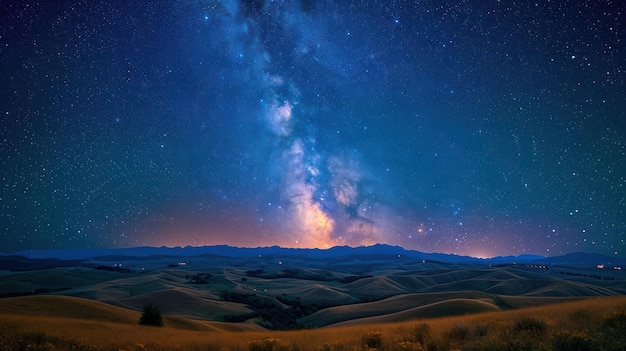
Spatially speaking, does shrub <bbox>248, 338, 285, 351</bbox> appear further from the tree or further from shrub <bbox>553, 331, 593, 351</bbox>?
the tree

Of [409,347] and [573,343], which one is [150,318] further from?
[573,343]

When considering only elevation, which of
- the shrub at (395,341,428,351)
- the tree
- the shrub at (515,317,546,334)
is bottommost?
the tree

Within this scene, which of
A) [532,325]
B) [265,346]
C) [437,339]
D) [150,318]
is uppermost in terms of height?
[532,325]

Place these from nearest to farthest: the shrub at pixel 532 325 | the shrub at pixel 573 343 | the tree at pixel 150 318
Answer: the shrub at pixel 573 343, the shrub at pixel 532 325, the tree at pixel 150 318

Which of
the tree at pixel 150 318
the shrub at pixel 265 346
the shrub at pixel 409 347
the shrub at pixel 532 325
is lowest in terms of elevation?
the tree at pixel 150 318

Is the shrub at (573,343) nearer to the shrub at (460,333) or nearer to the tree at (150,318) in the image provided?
the shrub at (460,333)

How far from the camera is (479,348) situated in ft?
31.4

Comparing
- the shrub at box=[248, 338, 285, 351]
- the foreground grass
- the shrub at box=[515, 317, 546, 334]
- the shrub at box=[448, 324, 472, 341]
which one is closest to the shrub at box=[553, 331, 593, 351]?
the foreground grass

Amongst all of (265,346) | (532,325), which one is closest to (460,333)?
(532,325)

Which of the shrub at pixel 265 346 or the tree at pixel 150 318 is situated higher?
the shrub at pixel 265 346

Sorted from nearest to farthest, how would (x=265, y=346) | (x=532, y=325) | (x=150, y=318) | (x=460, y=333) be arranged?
(x=265, y=346)
(x=460, y=333)
(x=532, y=325)
(x=150, y=318)

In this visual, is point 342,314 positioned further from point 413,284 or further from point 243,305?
point 413,284

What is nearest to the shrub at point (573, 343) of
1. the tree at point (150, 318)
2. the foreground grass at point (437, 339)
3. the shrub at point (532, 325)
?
the foreground grass at point (437, 339)

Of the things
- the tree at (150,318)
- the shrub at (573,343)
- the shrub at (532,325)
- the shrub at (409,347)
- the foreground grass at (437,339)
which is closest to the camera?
the shrub at (573,343)
